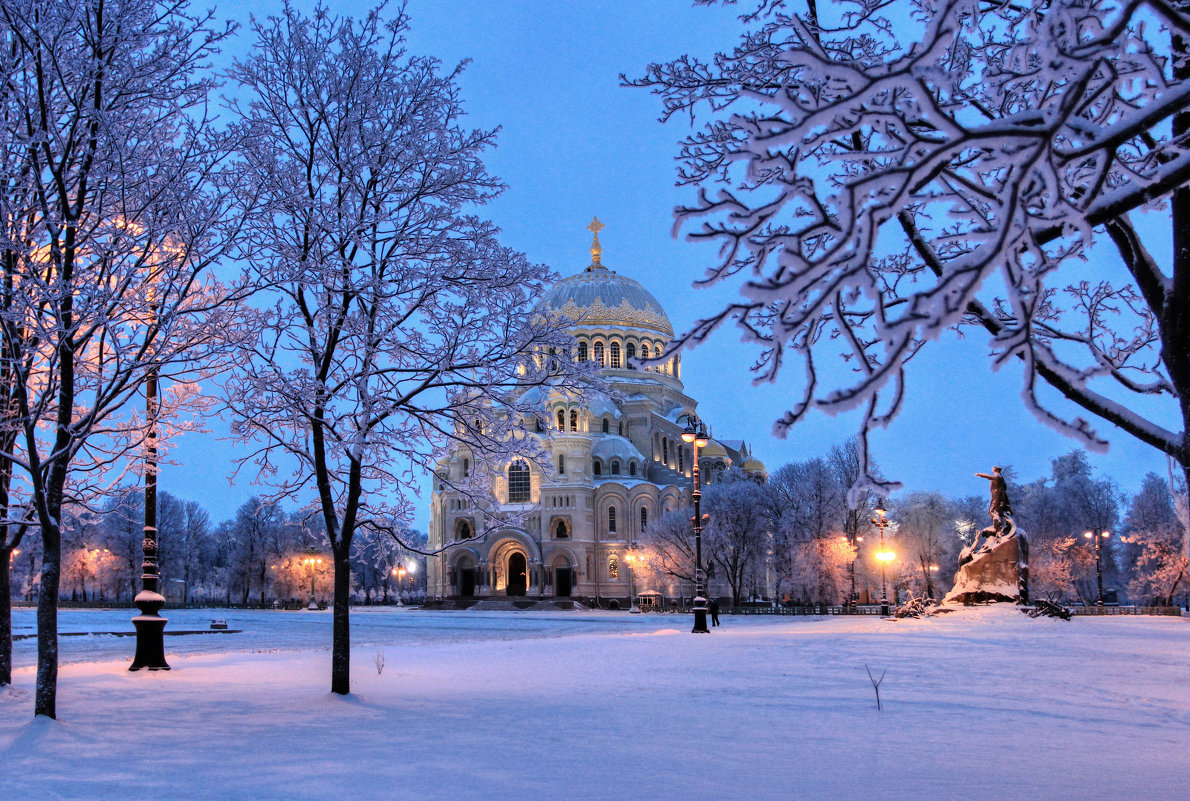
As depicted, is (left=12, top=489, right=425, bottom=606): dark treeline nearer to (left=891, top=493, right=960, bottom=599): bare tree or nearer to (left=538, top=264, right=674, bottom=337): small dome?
(left=538, top=264, right=674, bottom=337): small dome

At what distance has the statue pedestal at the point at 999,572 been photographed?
29.9 m

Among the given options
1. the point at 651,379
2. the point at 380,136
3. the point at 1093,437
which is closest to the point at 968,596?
the point at 380,136

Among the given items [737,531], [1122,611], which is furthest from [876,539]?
[1122,611]

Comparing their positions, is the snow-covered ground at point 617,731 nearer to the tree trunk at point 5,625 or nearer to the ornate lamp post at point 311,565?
the tree trunk at point 5,625

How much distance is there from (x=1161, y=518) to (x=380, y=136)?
60174 millimetres

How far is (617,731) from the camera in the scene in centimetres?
815

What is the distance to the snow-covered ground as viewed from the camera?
20.4 feet

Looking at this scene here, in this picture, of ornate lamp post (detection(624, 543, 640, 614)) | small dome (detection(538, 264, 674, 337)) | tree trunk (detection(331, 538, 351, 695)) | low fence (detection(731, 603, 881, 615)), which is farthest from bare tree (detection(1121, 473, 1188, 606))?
tree trunk (detection(331, 538, 351, 695))

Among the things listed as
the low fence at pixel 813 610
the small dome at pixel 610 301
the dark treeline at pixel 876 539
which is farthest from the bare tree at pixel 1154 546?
the small dome at pixel 610 301

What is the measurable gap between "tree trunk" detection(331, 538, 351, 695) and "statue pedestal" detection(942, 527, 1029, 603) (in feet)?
83.4

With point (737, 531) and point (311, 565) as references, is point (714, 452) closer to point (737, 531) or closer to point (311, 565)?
point (737, 531)

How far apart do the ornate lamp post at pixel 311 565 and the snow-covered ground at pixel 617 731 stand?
55302 mm

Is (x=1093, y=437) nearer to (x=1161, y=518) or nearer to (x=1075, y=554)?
(x=1075, y=554)

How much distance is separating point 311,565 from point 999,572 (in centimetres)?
5390
